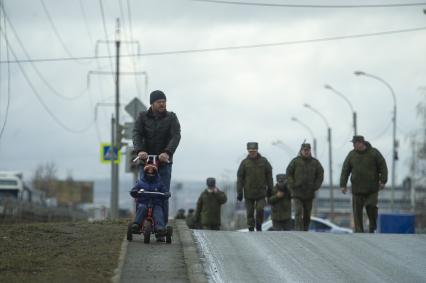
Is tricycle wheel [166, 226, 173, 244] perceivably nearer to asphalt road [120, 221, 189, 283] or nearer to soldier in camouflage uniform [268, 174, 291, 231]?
asphalt road [120, 221, 189, 283]

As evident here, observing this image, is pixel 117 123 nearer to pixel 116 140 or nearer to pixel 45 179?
pixel 116 140

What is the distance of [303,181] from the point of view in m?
21.4

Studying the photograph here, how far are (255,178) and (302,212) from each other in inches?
48.1

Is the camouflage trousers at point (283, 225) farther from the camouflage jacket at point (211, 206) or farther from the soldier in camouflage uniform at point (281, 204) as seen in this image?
the camouflage jacket at point (211, 206)

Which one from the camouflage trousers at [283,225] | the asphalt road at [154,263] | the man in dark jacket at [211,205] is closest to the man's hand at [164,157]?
the asphalt road at [154,263]

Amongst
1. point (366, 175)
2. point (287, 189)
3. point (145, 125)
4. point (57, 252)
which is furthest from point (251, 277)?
point (287, 189)

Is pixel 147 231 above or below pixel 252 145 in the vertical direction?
below

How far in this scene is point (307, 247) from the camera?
15.1 metres

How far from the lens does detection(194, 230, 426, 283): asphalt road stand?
1230 centimetres

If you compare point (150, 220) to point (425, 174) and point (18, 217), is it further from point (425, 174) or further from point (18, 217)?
point (425, 174)

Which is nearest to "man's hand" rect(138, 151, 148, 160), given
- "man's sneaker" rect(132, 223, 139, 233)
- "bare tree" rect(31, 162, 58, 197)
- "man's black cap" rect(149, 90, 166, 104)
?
"man's black cap" rect(149, 90, 166, 104)

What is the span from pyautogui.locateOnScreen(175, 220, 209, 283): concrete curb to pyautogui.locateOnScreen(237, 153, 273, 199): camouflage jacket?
519 cm

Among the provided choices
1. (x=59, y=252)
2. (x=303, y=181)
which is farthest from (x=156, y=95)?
(x=303, y=181)

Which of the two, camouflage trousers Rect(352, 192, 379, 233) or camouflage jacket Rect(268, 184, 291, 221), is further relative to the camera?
camouflage jacket Rect(268, 184, 291, 221)
